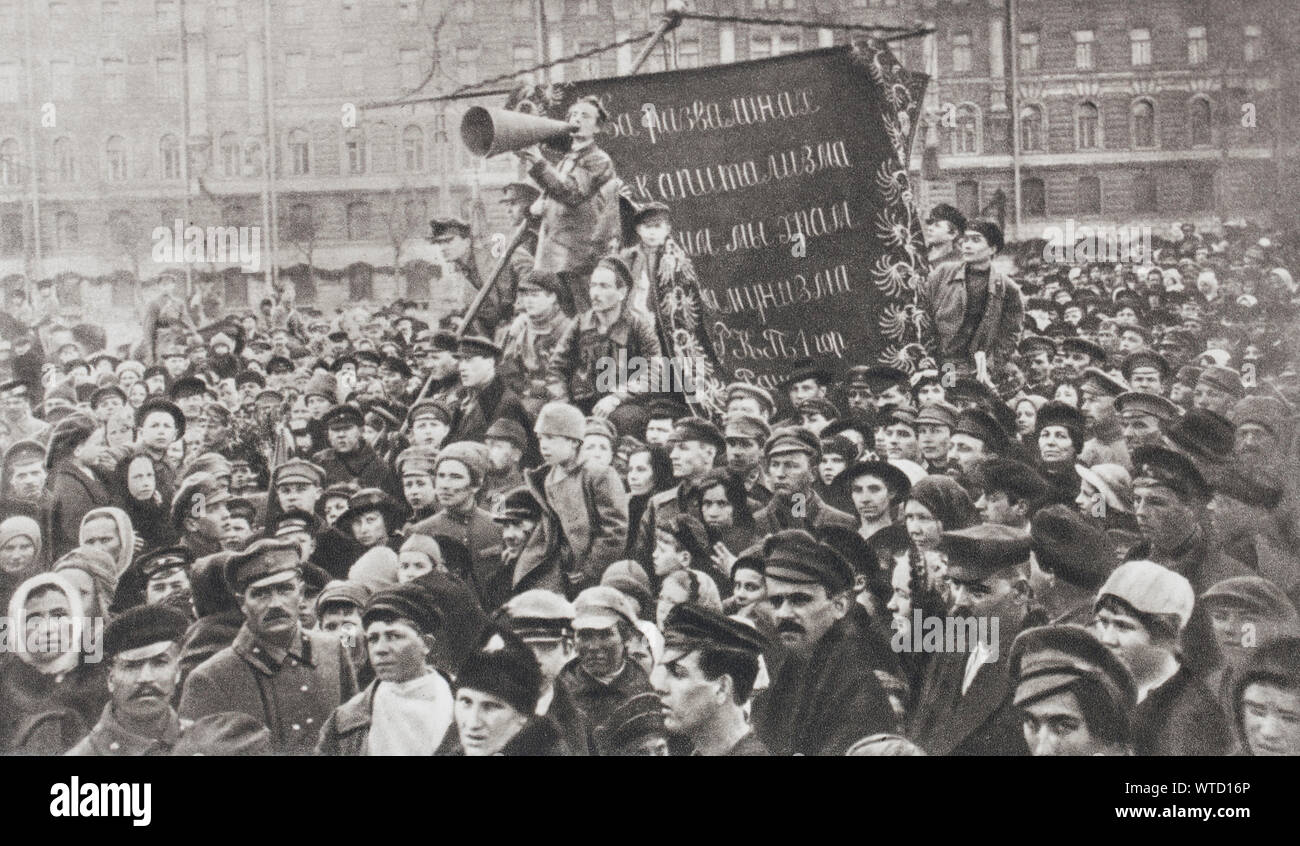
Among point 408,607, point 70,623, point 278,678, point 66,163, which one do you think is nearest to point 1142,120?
point 408,607

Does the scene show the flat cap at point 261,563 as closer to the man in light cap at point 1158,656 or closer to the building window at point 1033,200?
the man in light cap at point 1158,656

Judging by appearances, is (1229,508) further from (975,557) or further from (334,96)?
(334,96)

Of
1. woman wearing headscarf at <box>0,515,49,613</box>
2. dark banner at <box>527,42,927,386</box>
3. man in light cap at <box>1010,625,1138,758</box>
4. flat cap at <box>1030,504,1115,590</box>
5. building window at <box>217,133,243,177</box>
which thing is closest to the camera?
man in light cap at <box>1010,625,1138,758</box>

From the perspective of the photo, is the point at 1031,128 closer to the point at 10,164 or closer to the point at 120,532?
the point at 120,532

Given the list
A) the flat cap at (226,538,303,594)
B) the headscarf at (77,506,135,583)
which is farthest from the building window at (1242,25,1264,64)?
the headscarf at (77,506,135,583)

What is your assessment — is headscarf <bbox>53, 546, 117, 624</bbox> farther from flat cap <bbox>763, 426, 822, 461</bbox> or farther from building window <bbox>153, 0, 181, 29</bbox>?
flat cap <bbox>763, 426, 822, 461</bbox>
